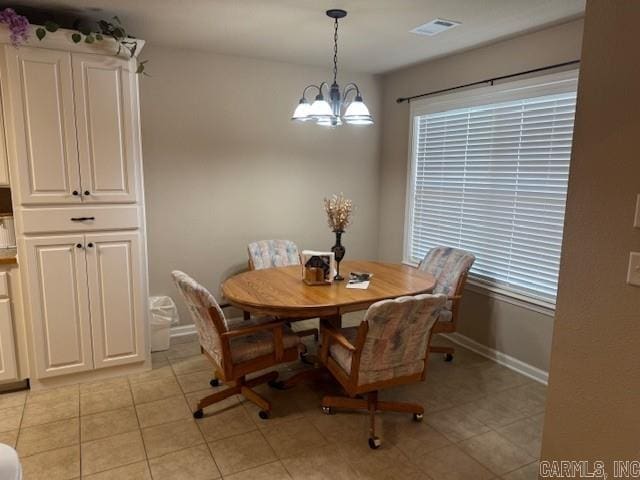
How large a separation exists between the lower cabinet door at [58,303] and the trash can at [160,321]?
60cm

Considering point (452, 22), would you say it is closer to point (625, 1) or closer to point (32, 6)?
point (625, 1)

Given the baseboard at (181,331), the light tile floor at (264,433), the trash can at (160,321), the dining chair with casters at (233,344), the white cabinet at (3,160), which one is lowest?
the light tile floor at (264,433)

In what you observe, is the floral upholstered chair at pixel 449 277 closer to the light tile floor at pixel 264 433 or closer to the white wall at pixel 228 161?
the light tile floor at pixel 264 433

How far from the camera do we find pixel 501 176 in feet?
11.1

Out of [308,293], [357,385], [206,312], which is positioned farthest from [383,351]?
[206,312]

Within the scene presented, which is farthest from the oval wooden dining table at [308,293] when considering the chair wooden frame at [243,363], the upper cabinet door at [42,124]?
the upper cabinet door at [42,124]

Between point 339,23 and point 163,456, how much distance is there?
2757 millimetres

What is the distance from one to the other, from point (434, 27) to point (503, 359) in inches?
97.4

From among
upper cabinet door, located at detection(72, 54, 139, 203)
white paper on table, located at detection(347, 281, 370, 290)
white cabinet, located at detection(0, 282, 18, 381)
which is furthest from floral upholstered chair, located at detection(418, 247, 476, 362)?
white cabinet, located at detection(0, 282, 18, 381)

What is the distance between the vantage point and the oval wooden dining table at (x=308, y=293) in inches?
98.3

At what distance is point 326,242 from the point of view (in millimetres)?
4461

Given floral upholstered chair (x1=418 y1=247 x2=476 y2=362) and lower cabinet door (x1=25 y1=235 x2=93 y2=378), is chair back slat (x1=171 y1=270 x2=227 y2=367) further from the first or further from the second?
floral upholstered chair (x1=418 y1=247 x2=476 y2=362)

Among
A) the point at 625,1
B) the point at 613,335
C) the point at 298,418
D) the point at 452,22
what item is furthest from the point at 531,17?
the point at 298,418

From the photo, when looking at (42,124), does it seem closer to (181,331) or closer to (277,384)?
(181,331)
